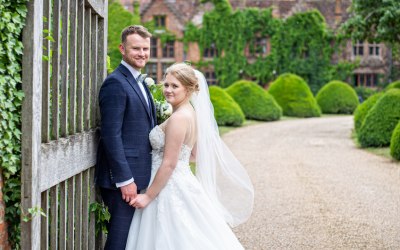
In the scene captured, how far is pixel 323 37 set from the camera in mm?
37594

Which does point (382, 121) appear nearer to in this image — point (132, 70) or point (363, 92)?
point (132, 70)

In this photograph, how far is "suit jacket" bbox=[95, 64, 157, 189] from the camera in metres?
3.84

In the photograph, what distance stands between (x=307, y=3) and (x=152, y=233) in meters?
37.0

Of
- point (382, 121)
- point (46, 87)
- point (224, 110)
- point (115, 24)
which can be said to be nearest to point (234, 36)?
point (115, 24)

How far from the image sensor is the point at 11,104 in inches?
109

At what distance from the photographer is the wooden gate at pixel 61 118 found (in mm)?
2838

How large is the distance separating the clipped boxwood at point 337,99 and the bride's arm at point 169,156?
90.2ft

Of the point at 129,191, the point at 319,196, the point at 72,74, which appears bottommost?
the point at 319,196

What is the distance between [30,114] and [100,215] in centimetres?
150

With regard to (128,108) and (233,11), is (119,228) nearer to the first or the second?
(128,108)

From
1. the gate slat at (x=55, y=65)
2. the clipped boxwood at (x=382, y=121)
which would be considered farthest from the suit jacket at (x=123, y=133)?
the clipped boxwood at (x=382, y=121)

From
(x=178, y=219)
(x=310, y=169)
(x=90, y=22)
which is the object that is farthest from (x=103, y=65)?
(x=310, y=169)

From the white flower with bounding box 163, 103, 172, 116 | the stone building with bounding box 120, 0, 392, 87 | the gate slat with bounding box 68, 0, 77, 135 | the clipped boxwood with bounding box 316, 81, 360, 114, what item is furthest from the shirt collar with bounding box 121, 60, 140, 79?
the stone building with bounding box 120, 0, 392, 87

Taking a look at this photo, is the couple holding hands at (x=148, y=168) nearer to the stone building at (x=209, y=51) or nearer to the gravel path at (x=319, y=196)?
the gravel path at (x=319, y=196)
